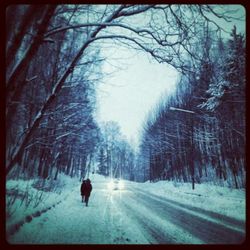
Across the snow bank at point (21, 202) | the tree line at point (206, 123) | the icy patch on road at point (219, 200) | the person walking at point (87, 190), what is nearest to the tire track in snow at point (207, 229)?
the icy patch on road at point (219, 200)

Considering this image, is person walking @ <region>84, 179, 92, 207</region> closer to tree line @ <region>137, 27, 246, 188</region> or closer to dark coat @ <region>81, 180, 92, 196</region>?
dark coat @ <region>81, 180, 92, 196</region>

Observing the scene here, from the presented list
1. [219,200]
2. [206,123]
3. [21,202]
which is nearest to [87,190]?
[21,202]

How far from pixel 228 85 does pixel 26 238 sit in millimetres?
5422

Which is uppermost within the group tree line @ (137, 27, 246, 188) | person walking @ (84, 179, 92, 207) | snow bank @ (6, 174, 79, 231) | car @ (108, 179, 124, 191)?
tree line @ (137, 27, 246, 188)

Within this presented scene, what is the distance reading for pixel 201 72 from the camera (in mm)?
3311

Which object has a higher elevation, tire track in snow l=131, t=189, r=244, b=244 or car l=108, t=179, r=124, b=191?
tire track in snow l=131, t=189, r=244, b=244

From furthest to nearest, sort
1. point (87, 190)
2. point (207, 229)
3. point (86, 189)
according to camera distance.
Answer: point (86, 189) < point (87, 190) < point (207, 229)

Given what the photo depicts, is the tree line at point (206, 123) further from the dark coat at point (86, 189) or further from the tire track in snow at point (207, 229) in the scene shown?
the dark coat at point (86, 189)

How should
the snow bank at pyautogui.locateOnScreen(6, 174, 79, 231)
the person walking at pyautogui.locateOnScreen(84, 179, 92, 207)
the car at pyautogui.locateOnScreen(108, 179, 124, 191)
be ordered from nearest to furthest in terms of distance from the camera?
the snow bank at pyautogui.locateOnScreen(6, 174, 79, 231)
the person walking at pyautogui.locateOnScreen(84, 179, 92, 207)
the car at pyautogui.locateOnScreen(108, 179, 124, 191)

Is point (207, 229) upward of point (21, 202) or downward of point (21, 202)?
downward

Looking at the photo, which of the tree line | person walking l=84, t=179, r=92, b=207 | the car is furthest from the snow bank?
the car

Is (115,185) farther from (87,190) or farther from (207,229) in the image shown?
(207,229)
